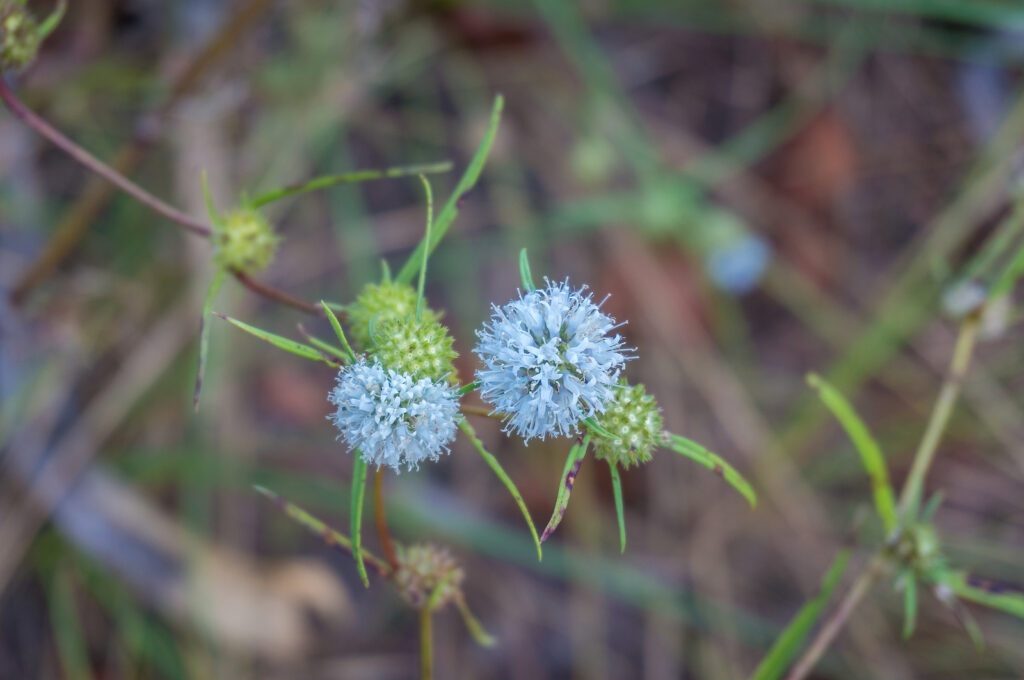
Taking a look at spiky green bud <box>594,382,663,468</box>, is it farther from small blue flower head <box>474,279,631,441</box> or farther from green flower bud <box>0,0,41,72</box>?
green flower bud <box>0,0,41,72</box>

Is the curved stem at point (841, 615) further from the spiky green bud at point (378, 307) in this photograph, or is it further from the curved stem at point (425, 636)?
the spiky green bud at point (378, 307)

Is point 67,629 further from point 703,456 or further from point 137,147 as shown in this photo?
point 703,456

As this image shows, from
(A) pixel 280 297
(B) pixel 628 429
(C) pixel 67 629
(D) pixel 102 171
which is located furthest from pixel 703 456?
(C) pixel 67 629

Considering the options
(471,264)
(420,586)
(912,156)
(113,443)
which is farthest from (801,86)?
(113,443)

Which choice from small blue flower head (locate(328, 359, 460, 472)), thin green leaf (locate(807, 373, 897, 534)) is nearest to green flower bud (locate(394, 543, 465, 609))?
small blue flower head (locate(328, 359, 460, 472))

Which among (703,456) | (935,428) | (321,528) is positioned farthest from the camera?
(935,428)
